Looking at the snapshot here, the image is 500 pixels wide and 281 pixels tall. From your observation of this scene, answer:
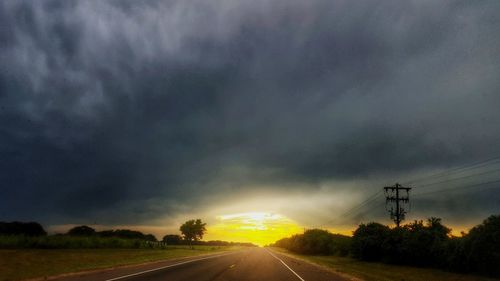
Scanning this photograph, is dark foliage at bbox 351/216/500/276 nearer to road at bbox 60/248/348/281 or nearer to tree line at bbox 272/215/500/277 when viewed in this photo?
tree line at bbox 272/215/500/277

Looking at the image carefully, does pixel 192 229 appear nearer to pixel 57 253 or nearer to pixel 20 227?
pixel 20 227

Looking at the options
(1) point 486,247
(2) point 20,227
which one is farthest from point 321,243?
(2) point 20,227

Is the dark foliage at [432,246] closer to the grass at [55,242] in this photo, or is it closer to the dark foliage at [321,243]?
the dark foliage at [321,243]

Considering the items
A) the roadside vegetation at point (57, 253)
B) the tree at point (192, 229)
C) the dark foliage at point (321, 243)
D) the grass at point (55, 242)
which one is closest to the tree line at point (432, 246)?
the dark foliage at point (321, 243)

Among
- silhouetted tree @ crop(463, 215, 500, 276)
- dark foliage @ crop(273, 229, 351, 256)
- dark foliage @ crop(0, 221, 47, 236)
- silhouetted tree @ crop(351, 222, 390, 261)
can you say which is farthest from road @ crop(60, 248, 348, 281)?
dark foliage @ crop(0, 221, 47, 236)

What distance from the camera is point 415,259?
4688 centimetres

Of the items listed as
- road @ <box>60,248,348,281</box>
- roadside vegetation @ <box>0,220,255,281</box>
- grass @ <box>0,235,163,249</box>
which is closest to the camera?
road @ <box>60,248,348,281</box>

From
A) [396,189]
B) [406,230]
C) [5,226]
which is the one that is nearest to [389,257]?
[406,230]

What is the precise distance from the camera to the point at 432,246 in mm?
42344

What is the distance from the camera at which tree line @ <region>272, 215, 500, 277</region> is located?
32125mm

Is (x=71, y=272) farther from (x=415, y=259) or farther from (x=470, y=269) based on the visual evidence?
(x=415, y=259)

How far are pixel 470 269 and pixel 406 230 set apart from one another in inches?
583

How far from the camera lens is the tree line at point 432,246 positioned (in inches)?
1265

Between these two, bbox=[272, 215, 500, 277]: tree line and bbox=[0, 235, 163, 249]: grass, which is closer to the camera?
bbox=[272, 215, 500, 277]: tree line
